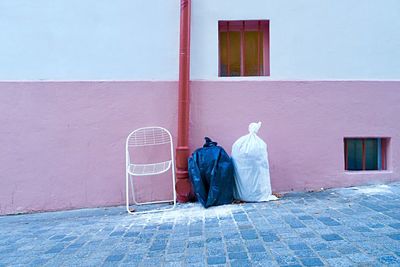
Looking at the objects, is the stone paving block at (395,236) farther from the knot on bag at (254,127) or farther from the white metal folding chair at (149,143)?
the white metal folding chair at (149,143)

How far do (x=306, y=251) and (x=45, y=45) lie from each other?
11.7ft

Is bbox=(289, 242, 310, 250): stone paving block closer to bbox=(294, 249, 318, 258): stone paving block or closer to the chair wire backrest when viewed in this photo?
bbox=(294, 249, 318, 258): stone paving block

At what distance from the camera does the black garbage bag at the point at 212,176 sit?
3119 mm

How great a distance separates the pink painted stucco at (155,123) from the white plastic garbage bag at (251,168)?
1.10 feet

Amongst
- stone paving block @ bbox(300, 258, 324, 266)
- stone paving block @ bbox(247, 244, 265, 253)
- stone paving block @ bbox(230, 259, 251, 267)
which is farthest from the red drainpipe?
stone paving block @ bbox(300, 258, 324, 266)

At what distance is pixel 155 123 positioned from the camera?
11.6 feet

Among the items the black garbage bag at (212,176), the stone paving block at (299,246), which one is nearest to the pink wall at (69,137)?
the black garbage bag at (212,176)

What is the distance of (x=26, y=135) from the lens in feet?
11.3

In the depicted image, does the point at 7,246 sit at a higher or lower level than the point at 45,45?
lower

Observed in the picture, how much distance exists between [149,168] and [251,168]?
122 cm

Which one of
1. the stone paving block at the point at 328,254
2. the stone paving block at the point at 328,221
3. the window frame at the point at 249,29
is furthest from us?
the window frame at the point at 249,29

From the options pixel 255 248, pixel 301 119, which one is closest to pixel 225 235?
pixel 255 248

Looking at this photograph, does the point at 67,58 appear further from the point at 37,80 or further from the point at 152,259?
the point at 152,259

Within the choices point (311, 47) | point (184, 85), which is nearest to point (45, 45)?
point (184, 85)
